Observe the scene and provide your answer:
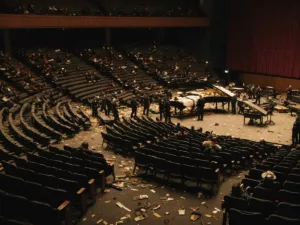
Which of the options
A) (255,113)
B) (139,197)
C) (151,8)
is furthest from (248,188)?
(151,8)

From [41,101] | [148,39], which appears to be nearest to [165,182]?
[41,101]

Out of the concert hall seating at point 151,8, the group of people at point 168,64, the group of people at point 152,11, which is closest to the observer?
the group of people at point 168,64

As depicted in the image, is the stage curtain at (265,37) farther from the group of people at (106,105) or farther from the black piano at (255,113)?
the group of people at (106,105)

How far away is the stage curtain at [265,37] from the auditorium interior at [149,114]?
11 centimetres

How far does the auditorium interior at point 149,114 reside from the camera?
27.2 ft

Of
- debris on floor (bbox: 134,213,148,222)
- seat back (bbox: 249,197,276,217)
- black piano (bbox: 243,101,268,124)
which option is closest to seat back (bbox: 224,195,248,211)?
seat back (bbox: 249,197,276,217)

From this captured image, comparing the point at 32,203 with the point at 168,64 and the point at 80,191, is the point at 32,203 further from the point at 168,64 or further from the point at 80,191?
the point at 168,64

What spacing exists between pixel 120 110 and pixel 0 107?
817 cm

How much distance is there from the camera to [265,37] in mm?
33781

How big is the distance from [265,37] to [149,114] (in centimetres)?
1712

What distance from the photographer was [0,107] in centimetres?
1862

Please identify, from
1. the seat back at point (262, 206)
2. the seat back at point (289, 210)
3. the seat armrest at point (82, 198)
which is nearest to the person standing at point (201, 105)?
the seat armrest at point (82, 198)

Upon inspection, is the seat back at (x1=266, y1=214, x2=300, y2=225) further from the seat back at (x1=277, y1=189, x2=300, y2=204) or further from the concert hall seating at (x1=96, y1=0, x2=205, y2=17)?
the concert hall seating at (x1=96, y1=0, x2=205, y2=17)

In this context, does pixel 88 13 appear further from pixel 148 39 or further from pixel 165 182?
pixel 165 182
